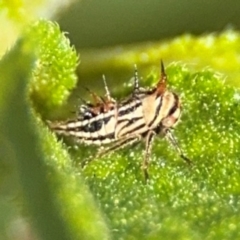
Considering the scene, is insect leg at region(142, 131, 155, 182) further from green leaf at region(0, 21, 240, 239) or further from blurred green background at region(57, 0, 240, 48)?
blurred green background at region(57, 0, 240, 48)

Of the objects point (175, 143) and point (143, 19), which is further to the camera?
point (143, 19)

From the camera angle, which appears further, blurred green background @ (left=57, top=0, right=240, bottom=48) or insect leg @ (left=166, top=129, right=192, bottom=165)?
blurred green background @ (left=57, top=0, right=240, bottom=48)

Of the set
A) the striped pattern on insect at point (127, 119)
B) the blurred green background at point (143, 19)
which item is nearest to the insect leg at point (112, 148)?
the striped pattern on insect at point (127, 119)

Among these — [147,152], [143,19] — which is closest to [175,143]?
[147,152]

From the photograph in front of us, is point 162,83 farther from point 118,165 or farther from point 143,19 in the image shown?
point 143,19

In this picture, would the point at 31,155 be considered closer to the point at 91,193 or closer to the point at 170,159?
the point at 91,193

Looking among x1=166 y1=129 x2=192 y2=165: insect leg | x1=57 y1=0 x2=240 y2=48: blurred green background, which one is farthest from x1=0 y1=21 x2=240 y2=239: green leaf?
x1=57 y1=0 x2=240 y2=48: blurred green background

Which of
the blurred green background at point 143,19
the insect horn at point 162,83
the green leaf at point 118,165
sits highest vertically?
the blurred green background at point 143,19

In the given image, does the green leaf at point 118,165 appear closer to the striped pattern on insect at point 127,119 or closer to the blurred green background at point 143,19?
the striped pattern on insect at point 127,119

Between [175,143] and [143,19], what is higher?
[143,19]
